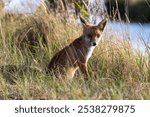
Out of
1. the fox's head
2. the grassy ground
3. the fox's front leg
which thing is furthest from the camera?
the fox's head

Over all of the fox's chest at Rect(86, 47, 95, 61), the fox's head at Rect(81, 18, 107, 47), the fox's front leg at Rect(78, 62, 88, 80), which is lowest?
the fox's front leg at Rect(78, 62, 88, 80)

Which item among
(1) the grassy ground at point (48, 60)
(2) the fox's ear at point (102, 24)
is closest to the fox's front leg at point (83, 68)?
(1) the grassy ground at point (48, 60)

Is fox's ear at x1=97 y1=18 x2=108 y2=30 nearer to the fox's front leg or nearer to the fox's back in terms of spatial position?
the fox's back

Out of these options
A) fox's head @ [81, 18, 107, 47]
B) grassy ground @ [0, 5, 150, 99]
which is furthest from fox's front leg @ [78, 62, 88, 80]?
fox's head @ [81, 18, 107, 47]

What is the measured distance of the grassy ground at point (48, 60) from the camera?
21.8ft

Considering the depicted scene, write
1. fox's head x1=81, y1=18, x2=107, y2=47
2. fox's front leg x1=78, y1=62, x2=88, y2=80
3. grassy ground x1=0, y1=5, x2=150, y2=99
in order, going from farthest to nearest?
fox's head x1=81, y1=18, x2=107, y2=47
fox's front leg x1=78, y1=62, x2=88, y2=80
grassy ground x1=0, y1=5, x2=150, y2=99

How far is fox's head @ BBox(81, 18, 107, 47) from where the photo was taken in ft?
26.2

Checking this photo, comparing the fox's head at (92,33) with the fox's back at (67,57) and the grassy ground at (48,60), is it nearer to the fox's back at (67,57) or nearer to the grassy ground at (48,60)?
the fox's back at (67,57)

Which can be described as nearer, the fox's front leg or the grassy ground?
the grassy ground

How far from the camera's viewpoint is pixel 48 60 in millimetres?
8711

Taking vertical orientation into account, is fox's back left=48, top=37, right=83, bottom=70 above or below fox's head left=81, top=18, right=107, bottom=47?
below

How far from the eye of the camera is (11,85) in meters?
7.17

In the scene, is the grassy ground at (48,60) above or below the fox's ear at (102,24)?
below

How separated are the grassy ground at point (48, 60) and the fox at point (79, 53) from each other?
0.17 m
